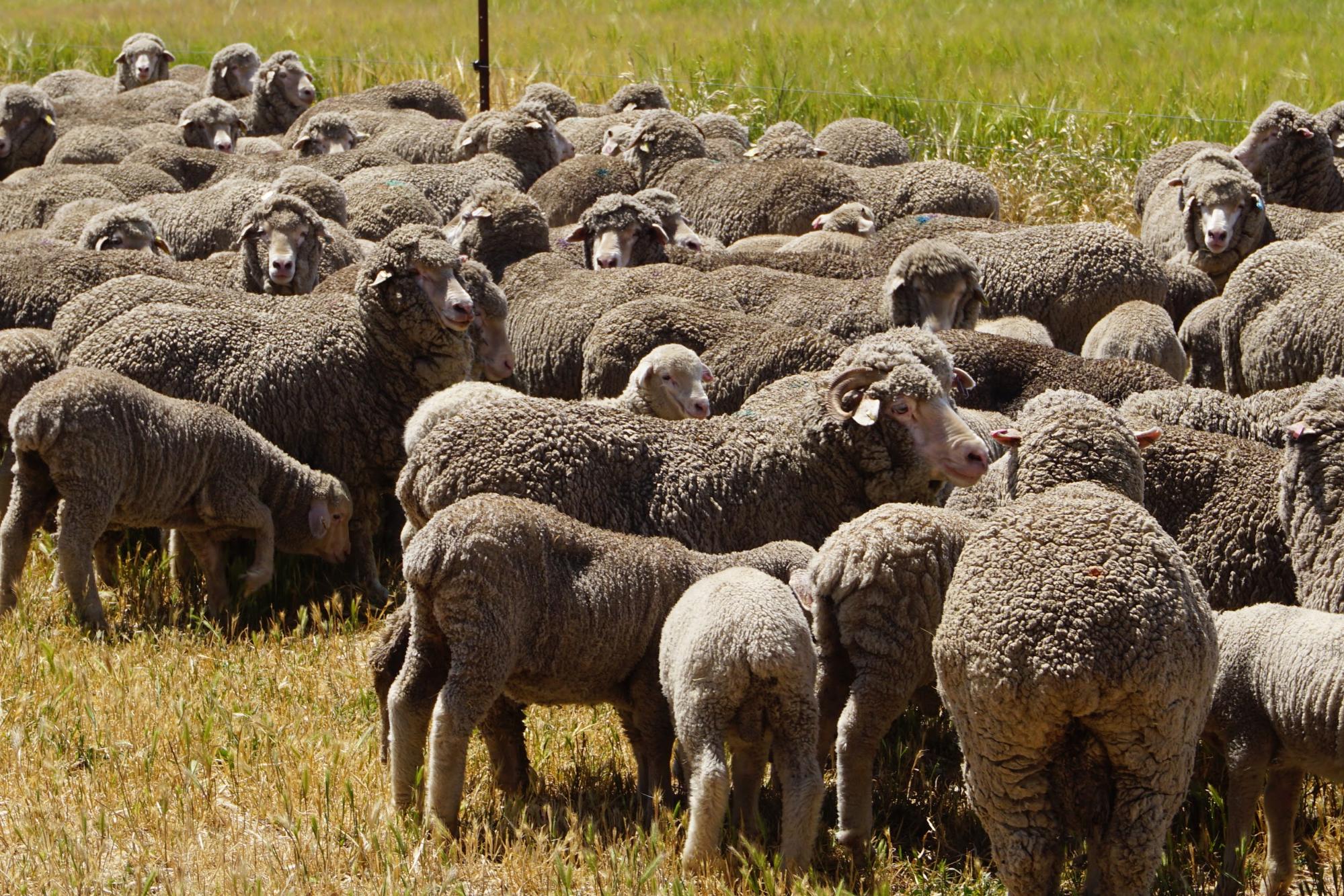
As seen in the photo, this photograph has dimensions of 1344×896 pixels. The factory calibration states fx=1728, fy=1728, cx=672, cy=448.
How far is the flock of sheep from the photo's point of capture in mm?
4496

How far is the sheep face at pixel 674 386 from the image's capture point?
280 inches

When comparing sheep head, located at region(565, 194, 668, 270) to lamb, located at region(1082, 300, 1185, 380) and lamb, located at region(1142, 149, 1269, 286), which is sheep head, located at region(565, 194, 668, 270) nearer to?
lamb, located at region(1082, 300, 1185, 380)

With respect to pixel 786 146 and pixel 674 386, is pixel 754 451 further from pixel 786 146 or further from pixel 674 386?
pixel 786 146

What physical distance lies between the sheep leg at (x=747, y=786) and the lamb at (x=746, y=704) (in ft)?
0.18

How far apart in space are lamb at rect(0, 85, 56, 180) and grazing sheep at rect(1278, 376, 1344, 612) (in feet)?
37.3

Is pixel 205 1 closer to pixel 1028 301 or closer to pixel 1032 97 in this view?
pixel 1032 97

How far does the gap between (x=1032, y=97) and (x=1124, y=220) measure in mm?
2615

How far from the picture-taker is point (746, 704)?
4.88 m

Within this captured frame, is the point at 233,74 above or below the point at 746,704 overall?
above

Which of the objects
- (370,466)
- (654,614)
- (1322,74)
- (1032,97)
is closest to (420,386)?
(370,466)

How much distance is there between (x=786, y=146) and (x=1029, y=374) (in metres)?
5.42

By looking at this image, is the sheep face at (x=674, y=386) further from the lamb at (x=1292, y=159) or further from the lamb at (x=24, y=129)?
the lamb at (x=24, y=129)

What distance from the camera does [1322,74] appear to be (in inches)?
612

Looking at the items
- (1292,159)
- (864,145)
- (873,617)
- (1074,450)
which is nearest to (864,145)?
(864,145)
